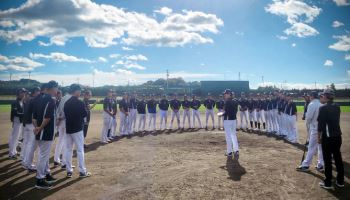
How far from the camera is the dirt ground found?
6234 millimetres

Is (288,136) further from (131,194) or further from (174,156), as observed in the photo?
(131,194)

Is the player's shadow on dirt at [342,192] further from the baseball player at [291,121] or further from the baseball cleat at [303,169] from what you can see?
the baseball player at [291,121]

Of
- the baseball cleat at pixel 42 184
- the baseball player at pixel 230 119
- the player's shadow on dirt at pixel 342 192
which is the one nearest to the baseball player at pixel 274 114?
the baseball player at pixel 230 119

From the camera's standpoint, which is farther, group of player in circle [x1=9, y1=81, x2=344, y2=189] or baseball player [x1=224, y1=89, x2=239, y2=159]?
baseball player [x1=224, y1=89, x2=239, y2=159]

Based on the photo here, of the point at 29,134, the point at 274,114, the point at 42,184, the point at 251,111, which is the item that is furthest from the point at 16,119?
the point at 251,111

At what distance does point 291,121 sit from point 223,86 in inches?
2012

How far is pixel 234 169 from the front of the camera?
8.30 meters

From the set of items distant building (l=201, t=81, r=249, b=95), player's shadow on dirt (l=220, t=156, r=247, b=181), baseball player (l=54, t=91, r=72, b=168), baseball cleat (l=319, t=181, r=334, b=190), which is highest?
distant building (l=201, t=81, r=249, b=95)

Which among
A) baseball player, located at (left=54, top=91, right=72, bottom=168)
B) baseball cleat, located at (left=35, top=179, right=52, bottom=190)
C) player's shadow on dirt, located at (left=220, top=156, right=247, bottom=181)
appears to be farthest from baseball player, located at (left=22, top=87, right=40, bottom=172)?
player's shadow on dirt, located at (left=220, top=156, right=247, bottom=181)

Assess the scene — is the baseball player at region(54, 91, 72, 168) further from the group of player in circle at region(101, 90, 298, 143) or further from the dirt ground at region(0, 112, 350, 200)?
the group of player in circle at region(101, 90, 298, 143)

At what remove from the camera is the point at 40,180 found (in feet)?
22.3

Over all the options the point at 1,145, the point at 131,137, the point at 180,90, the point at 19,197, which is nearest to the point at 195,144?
the point at 131,137

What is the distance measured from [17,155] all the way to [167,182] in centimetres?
677

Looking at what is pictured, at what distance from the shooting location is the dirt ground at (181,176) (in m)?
6.23
